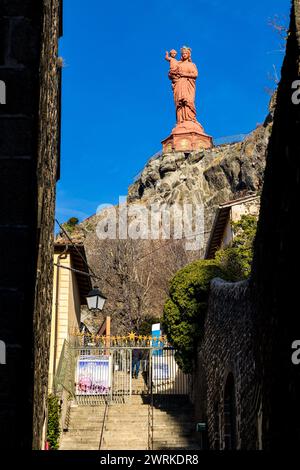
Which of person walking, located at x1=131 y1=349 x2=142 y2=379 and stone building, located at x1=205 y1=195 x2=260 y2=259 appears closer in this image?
stone building, located at x1=205 y1=195 x2=260 y2=259

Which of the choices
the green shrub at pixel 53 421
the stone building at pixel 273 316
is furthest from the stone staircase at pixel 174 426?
the stone building at pixel 273 316

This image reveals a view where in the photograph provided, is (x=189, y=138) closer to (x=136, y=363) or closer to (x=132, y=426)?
(x=136, y=363)

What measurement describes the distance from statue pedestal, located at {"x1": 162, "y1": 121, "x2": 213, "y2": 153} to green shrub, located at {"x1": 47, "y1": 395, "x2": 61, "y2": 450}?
4507 cm

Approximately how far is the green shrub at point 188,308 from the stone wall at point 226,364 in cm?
71

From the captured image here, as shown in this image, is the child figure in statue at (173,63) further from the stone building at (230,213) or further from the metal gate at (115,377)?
the metal gate at (115,377)

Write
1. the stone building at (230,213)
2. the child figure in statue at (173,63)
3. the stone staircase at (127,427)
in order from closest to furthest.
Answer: the stone staircase at (127,427) < the stone building at (230,213) < the child figure in statue at (173,63)

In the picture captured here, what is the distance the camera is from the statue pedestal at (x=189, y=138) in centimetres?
5769

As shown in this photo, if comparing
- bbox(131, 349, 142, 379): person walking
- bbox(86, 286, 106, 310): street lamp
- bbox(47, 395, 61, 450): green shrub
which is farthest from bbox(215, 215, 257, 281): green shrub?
bbox(47, 395, 61, 450): green shrub

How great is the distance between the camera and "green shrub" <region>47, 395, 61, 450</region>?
544 inches

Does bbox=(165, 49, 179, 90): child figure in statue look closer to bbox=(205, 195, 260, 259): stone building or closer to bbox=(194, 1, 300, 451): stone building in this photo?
bbox=(205, 195, 260, 259): stone building

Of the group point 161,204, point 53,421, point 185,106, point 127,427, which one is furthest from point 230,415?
point 185,106

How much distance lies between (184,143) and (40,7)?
5508cm

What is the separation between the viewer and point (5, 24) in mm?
3342
